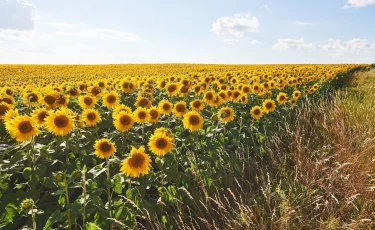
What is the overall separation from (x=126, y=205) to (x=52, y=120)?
4.56 feet

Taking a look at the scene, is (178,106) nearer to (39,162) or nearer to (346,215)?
(39,162)

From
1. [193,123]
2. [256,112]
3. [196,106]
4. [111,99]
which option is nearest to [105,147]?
[193,123]

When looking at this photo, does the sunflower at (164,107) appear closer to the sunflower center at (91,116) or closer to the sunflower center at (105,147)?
the sunflower center at (91,116)

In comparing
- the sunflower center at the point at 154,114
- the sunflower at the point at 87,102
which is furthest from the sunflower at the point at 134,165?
the sunflower at the point at 87,102

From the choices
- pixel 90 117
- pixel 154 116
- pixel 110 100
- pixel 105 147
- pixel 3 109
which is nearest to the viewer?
pixel 105 147

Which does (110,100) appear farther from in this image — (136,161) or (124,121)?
(136,161)

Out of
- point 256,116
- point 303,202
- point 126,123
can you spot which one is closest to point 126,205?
point 126,123

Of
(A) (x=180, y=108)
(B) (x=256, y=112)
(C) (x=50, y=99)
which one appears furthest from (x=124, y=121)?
(B) (x=256, y=112)

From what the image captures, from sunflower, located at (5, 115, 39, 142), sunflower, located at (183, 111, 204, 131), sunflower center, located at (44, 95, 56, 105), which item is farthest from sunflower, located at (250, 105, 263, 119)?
sunflower, located at (5, 115, 39, 142)

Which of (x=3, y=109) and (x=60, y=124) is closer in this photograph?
(x=60, y=124)

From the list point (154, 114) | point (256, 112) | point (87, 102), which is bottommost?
point (256, 112)

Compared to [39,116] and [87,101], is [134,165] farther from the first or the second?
[87,101]

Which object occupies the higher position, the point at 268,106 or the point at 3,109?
the point at 3,109

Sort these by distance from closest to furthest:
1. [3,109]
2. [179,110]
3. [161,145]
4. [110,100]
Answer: [161,145], [3,109], [179,110], [110,100]
